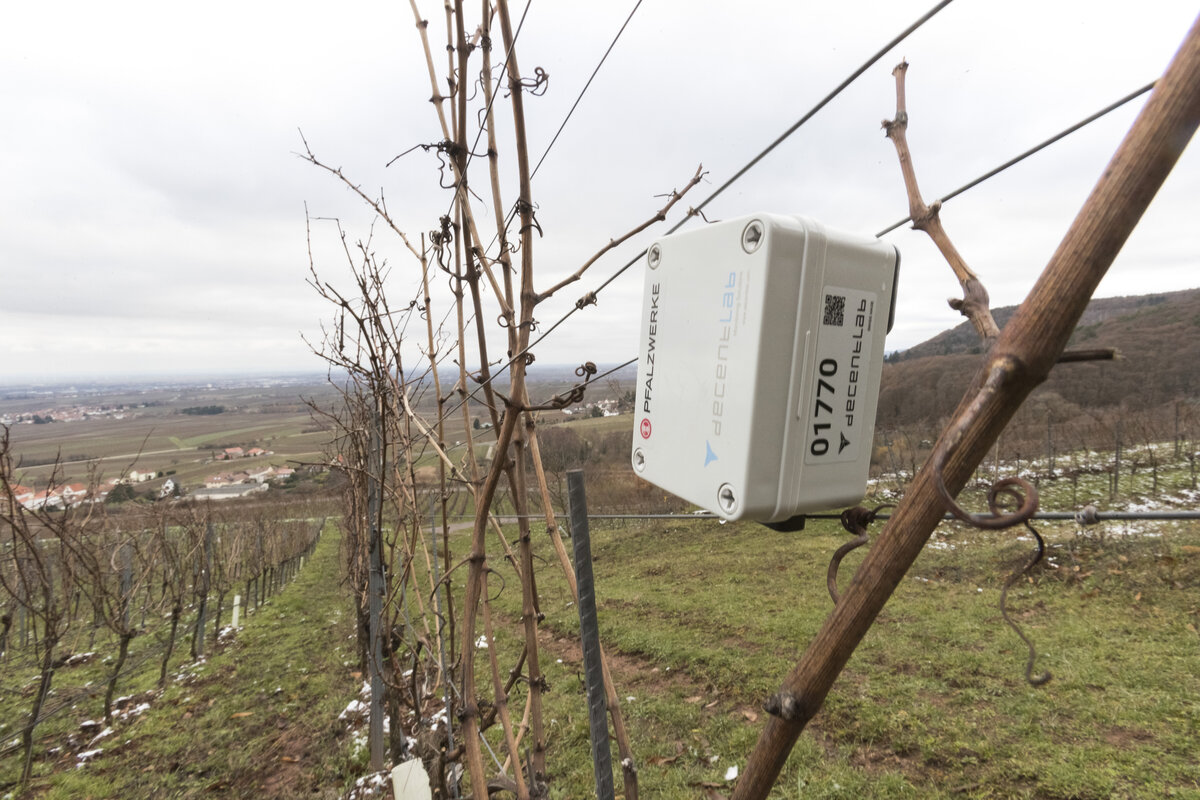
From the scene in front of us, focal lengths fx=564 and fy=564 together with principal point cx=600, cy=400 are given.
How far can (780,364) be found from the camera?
69 cm

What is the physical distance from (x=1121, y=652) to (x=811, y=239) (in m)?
6.41

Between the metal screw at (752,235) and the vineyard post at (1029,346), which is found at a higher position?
the metal screw at (752,235)

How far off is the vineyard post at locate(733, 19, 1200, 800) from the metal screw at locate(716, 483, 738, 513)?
175mm

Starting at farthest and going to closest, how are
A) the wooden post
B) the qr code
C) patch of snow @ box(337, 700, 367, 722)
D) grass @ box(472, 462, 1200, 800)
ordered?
patch of snow @ box(337, 700, 367, 722)
grass @ box(472, 462, 1200, 800)
the wooden post
the qr code

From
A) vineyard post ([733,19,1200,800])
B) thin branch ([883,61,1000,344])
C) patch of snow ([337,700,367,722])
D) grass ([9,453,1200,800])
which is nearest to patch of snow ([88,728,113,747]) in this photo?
grass ([9,453,1200,800])

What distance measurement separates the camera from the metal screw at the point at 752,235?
689 millimetres

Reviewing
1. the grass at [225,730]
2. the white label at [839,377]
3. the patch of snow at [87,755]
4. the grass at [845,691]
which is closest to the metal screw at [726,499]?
the white label at [839,377]

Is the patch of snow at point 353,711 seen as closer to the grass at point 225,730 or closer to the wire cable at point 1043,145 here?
the grass at point 225,730

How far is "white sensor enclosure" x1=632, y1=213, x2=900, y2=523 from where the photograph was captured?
686 mm

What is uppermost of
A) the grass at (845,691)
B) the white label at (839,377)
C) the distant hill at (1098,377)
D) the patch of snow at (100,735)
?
the distant hill at (1098,377)

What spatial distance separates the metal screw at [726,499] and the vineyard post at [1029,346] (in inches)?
6.9

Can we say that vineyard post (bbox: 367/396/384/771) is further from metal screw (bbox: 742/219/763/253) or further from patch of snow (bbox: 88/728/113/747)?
patch of snow (bbox: 88/728/113/747)

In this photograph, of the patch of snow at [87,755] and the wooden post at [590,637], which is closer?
the wooden post at [590,637]

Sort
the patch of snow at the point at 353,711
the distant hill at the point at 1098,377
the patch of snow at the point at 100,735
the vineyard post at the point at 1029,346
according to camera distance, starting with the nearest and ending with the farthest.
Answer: the vineyard post at the point at 1029,346 < the patch of snow at the point at 353,711 < the patch of snow at the point at 100,735 < the distant hill at the point at 1098,377
